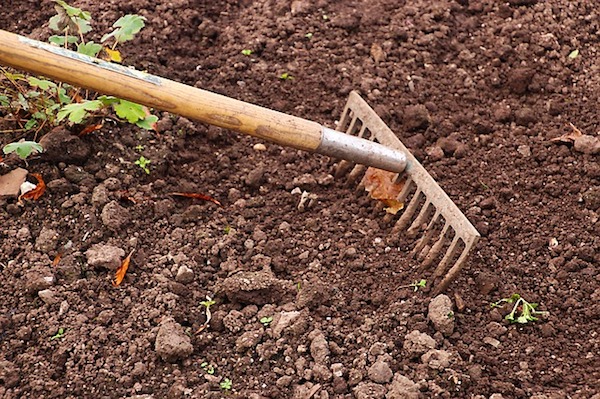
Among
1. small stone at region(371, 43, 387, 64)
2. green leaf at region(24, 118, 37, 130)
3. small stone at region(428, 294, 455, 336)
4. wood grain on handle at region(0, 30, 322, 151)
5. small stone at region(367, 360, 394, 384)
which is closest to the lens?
wood grain on handle at region(0, 30, 322, 151)

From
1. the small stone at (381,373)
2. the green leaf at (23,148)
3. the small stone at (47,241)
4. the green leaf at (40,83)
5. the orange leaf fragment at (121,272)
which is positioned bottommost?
the orange leaf fragment at (121,272)

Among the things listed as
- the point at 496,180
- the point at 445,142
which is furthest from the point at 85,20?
the point at 496,180

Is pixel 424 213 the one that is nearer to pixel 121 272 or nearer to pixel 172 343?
pixel 172 343

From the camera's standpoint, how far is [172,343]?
107 inches

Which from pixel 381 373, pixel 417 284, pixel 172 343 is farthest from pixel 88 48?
pixel 381 373

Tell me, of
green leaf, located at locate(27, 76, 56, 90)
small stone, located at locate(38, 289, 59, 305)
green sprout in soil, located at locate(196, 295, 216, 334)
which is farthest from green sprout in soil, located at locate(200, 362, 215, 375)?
green leaf, located at locate(27, 76, 56, 90)

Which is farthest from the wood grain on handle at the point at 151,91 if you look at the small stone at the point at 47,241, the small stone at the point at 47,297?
the small stone at the point at 47,297

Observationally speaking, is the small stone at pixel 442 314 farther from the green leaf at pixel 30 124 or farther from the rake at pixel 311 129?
the green leaf at pixel 30 124

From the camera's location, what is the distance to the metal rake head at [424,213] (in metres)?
2.91

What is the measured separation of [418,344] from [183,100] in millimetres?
1238

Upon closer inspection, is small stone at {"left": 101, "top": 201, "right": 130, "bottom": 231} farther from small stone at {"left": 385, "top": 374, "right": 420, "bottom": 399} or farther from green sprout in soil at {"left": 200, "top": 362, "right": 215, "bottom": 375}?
small stone at {"left": 385, "top": 374, "right": 420, "bottom": 399}

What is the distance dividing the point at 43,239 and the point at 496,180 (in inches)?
76.9

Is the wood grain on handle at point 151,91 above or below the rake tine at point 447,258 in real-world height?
above

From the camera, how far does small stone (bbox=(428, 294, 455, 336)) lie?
2818 mm
